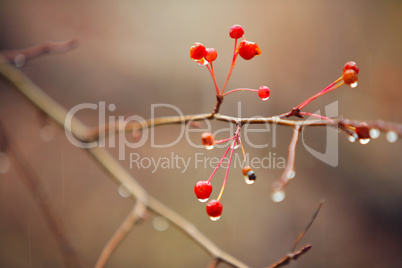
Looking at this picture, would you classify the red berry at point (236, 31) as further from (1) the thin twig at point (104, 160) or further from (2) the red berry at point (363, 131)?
(1) the thin twig at point (104, 160)

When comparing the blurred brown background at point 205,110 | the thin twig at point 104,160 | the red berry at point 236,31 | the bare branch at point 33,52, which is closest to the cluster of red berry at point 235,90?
the red berry at point 236,31

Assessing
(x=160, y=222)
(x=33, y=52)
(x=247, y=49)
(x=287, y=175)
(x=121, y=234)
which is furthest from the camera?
(x=160, y=222)

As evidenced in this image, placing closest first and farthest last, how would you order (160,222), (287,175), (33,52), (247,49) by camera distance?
(287,175) < (247,49) < (33,52) < (160,222)

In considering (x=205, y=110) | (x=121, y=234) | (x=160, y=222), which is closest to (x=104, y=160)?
(x=121, y=234)

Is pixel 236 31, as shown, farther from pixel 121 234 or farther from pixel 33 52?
pixel 33 52

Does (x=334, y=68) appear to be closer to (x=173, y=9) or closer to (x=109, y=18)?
(x=173, y=9)

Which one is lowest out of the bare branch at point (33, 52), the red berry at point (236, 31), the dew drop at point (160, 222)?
the dew drop at point (160, 222)
